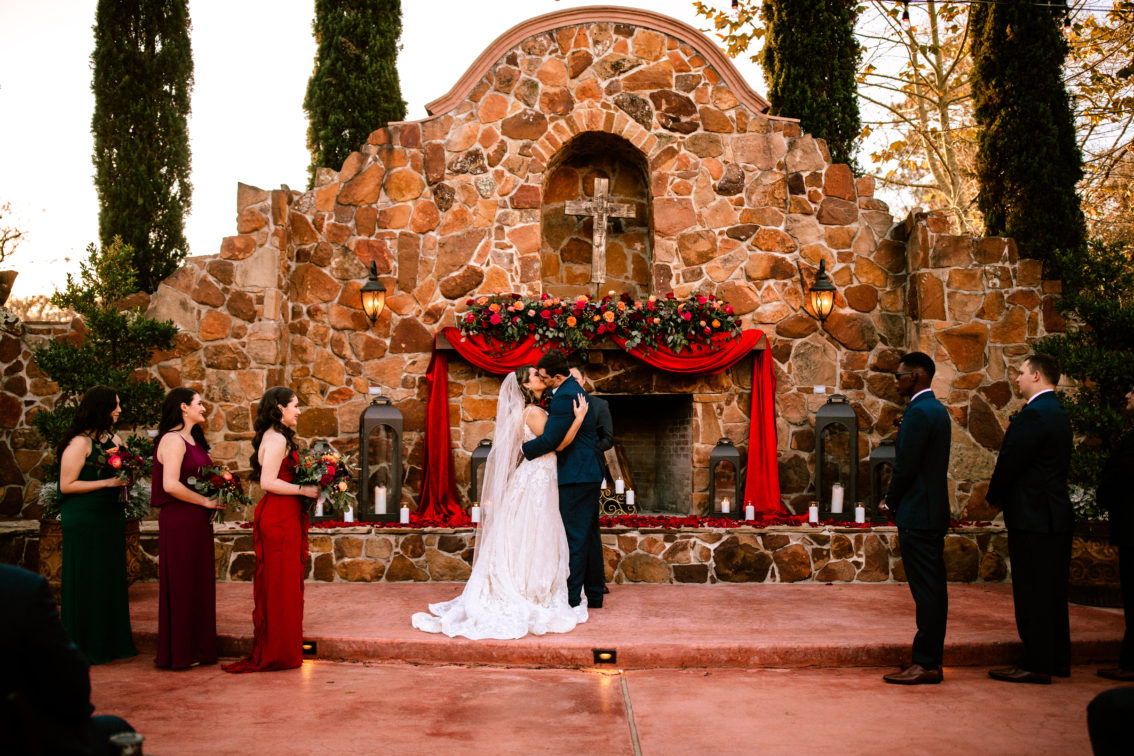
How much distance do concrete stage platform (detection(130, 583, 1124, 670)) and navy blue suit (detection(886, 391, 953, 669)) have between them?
2.13 feet

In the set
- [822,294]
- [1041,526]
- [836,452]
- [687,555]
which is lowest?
[687,555]

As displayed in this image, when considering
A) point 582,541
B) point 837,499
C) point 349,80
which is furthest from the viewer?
point 349,80

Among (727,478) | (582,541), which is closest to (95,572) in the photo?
(582,541)

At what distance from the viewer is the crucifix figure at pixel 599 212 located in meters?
→ 10.4

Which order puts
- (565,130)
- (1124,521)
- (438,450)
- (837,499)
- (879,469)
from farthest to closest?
(565,130) → (438,450) → (879,469) → (837,499) → (1124,521)

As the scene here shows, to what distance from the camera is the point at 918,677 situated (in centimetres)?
509

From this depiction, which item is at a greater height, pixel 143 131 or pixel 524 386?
pixel 143 131

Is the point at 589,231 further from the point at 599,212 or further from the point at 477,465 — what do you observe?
the point at 477,465

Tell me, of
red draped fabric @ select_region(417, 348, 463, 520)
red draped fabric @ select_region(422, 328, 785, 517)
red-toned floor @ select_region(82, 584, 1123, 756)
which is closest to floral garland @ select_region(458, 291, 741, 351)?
red draped fabric @ select_region(422, 328, 785, 517)

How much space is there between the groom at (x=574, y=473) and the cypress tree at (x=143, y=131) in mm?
8633

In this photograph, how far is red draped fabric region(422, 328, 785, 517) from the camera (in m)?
9.80

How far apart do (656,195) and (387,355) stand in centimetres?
379

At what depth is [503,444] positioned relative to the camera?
676 centimetres

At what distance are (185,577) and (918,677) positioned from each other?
459cm
